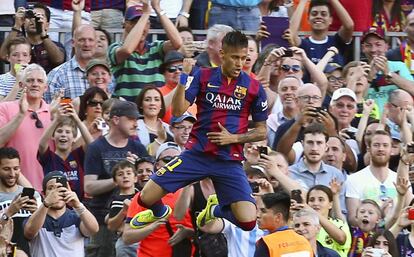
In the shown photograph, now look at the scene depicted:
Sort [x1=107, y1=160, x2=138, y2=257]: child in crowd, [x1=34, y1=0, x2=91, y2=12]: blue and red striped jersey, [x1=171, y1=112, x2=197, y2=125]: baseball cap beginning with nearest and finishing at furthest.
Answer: [x1=107, y1=160, x2=138, y2=257]: child in crowd → [x1=171, y1=112, x2=197, y2=125]: baseball cap → [x1=34, y1=0, x2=91, y2=12]: blue and red striped jersey

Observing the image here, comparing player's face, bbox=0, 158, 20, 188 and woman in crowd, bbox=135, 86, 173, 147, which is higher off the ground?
woman in crowd, bbox=135, 86, 173, 147

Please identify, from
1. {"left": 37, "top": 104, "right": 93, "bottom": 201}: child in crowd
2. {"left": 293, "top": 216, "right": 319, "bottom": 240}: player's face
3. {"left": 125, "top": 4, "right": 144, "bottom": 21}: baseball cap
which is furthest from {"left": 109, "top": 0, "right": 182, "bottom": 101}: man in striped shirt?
{"left": 293, "top": 216, "right": 319, "bottom": 240}: player's face

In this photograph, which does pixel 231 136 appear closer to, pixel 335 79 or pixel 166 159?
pixel 166 159

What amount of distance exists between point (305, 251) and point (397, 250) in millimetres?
2367

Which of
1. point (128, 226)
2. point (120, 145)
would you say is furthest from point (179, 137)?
point (128, 226)

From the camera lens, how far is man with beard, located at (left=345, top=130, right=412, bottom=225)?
18.4 m

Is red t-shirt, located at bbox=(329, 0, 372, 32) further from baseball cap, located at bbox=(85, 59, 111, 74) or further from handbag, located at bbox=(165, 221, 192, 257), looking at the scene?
handbag, located at bbox=(165, 221, 192, 257)

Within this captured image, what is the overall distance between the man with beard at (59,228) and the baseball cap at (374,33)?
17.6 feet

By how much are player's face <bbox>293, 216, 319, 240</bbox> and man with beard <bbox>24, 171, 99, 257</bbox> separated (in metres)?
2.05

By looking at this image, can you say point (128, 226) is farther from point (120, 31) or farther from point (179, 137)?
point (120, 31)

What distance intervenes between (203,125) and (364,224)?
113 inches

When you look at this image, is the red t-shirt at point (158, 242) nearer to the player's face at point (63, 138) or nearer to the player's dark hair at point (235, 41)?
the player's face at point (63, 138)

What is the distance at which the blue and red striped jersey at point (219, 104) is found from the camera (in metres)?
15.7

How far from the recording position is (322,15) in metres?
20.9
